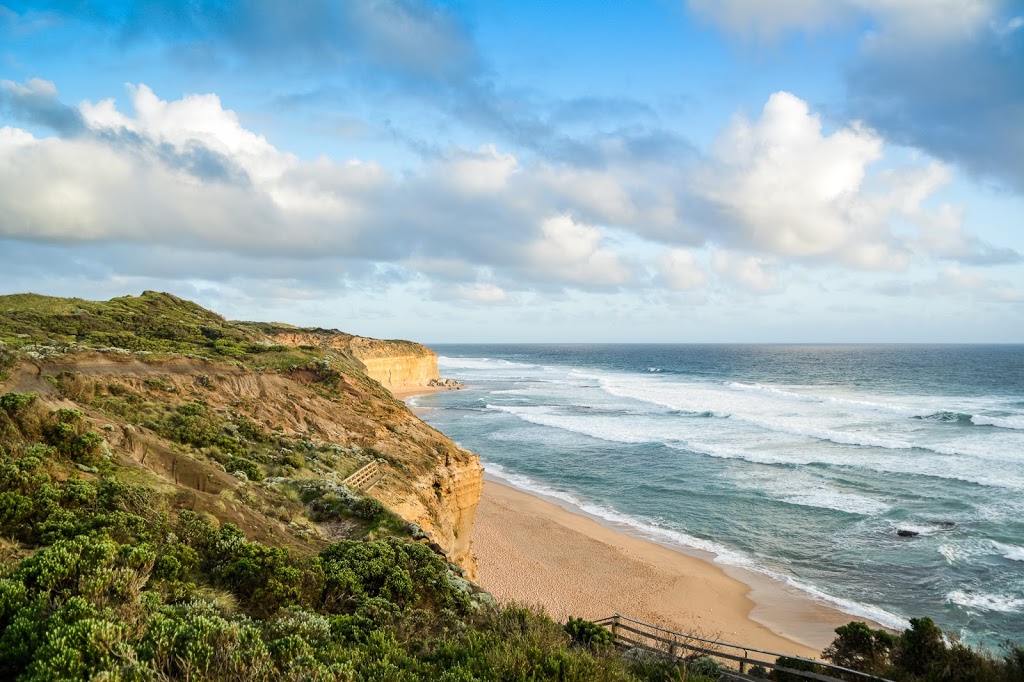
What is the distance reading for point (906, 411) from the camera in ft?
199

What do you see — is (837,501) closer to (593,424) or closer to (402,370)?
(593,424)

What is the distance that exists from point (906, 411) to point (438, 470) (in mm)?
60172

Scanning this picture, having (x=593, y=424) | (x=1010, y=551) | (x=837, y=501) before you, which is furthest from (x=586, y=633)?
(x=593, y=424)

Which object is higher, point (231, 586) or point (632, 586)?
point (231, 586)

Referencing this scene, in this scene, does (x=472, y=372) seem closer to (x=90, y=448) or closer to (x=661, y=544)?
(x=661, y=544)

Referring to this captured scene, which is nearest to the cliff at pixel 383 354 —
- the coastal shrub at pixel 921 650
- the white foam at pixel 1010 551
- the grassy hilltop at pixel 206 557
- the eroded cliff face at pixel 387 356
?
the eroded cliff face at pixel 387 356

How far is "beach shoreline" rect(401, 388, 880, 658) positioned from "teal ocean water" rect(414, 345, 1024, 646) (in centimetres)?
136

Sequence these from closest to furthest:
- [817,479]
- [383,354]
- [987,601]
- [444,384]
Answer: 1. [987,601]
2. [817,479]
3. [383,354]
4. [444,384]

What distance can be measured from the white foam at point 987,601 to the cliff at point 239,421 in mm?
18809

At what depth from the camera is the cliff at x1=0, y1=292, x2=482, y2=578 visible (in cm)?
1398

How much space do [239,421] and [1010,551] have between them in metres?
33.9

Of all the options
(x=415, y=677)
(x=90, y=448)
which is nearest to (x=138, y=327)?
(x=90, y=448)

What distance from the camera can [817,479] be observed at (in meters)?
36.3

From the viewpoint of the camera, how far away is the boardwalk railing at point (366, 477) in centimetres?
1880
